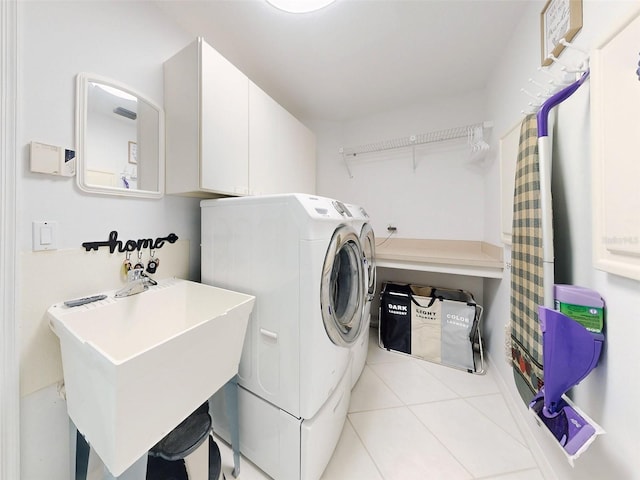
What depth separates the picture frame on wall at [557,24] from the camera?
864 millimetres

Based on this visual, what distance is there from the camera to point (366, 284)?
146cm

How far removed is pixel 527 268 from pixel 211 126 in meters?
1.71

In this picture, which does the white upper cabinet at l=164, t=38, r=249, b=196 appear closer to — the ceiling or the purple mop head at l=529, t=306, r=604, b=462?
the ceiling

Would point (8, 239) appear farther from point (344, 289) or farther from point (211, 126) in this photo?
point (344, 289)

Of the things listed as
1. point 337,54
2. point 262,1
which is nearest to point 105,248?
point 262,1

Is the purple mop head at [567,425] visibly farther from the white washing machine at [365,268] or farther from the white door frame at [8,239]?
the white door frame at [8,239]

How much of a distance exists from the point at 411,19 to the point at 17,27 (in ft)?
6.08

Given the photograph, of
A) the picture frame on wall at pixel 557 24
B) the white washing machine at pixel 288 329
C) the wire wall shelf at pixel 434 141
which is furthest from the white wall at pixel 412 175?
the white washing machine at pixel 288 329

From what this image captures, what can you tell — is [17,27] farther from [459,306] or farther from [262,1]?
[459,306]

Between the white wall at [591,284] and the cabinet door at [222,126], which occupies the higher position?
the cabinet door at [222,126]

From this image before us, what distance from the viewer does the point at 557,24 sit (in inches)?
39.0

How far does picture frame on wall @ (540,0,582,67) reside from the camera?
2.83ft

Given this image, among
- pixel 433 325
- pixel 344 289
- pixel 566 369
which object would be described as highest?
pixel 344 289

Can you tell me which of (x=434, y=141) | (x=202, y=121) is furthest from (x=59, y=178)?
(x=434, y=141)
